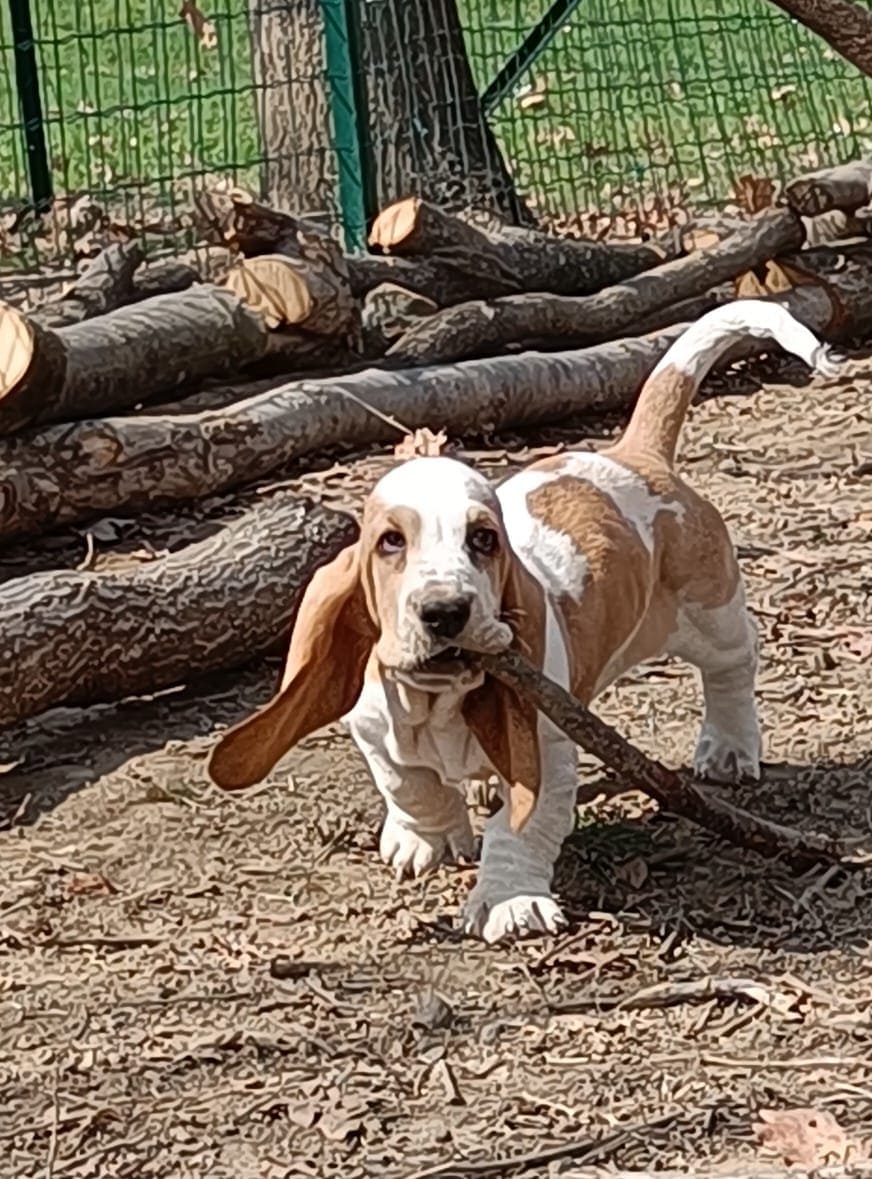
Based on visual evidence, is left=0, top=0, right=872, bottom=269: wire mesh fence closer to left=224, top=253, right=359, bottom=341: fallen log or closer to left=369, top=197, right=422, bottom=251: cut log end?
left=369, top=197, right=422, bottom=251: cut log end

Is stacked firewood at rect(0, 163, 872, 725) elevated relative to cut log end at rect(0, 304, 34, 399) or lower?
lower

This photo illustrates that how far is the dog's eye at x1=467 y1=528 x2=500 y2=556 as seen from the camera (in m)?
3.94

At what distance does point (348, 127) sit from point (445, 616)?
5367 millimetres

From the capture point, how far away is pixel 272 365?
7855 mm

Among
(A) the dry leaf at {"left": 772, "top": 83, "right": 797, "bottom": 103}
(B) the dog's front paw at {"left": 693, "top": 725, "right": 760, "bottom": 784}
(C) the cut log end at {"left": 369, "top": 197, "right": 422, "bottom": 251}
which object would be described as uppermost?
(C) the cut log end at {"left": 369, "top": 197, "right": 422, "bottom": 251}

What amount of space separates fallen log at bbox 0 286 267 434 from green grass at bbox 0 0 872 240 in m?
1.60

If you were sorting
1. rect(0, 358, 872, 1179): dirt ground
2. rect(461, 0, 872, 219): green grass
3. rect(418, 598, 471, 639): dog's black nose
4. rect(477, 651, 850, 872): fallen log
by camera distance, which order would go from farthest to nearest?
rect(461, 0, 872, 219): green grass
rect(477, 651, 850, 872): fallen log
rect(418, 598, 471, 639): dog's black nose
rect(0, 358, 872, 1179): dirt ground

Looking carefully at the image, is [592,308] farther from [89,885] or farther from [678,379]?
[89,885]

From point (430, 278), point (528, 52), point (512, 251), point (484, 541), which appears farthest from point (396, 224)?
point (484, 541)

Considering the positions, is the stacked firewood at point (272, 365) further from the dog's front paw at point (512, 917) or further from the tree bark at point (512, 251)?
the dog's front paw at point (512, 917)

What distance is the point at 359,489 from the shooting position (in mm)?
7207

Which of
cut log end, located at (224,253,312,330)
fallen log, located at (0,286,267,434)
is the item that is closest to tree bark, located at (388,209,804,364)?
cut log end, located at (224,253,312,330)

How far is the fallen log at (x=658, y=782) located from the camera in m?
4.05

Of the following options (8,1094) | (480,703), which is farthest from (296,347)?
(8,1094)
